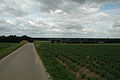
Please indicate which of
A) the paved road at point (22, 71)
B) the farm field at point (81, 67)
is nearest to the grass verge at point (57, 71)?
the farm field at point (81, 67)

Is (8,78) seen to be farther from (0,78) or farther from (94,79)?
(94,79)

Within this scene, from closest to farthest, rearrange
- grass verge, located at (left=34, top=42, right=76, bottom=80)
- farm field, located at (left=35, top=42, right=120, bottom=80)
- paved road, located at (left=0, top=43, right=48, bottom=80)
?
paved road, located at (left=0, top=43, right=48, bottom=80) < grass verge, located at (left=34, top=42, right=76, bottom=80) < farm field, located at (left=35, top=42, right=120, bottom=80)

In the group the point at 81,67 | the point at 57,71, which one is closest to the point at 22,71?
the point at 57,71

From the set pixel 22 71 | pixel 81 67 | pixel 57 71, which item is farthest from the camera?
pixel 81 67

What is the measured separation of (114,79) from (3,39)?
105905mm

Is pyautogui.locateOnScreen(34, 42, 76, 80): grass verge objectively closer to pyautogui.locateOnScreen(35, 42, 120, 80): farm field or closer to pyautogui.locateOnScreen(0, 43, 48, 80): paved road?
pyautogui.locateOnScreen(35, 42, 120, 80): farm field

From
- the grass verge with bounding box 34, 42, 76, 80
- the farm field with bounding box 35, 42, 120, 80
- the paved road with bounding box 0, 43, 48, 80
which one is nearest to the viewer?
the paved road with bounding box 0, 43, 48, 80

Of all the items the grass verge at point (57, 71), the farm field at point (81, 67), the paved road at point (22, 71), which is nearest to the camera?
the paved road at point (22, 71)

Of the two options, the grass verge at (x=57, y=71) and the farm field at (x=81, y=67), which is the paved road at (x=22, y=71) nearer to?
the grass verge at (x=57, y=71)

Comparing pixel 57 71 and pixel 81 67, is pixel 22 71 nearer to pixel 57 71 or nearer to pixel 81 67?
pixel 57 71

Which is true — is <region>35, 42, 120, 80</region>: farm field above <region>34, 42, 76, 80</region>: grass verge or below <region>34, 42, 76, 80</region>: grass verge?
below

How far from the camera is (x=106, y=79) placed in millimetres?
7387

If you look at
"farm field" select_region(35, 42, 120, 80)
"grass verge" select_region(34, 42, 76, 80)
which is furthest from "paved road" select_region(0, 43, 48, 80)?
"farm field" select_region(35, 42, 120, 80)

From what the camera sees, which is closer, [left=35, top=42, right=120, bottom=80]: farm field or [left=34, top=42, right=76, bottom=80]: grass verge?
[left=34, top=42, right=76, bottom=80]: grass verge
